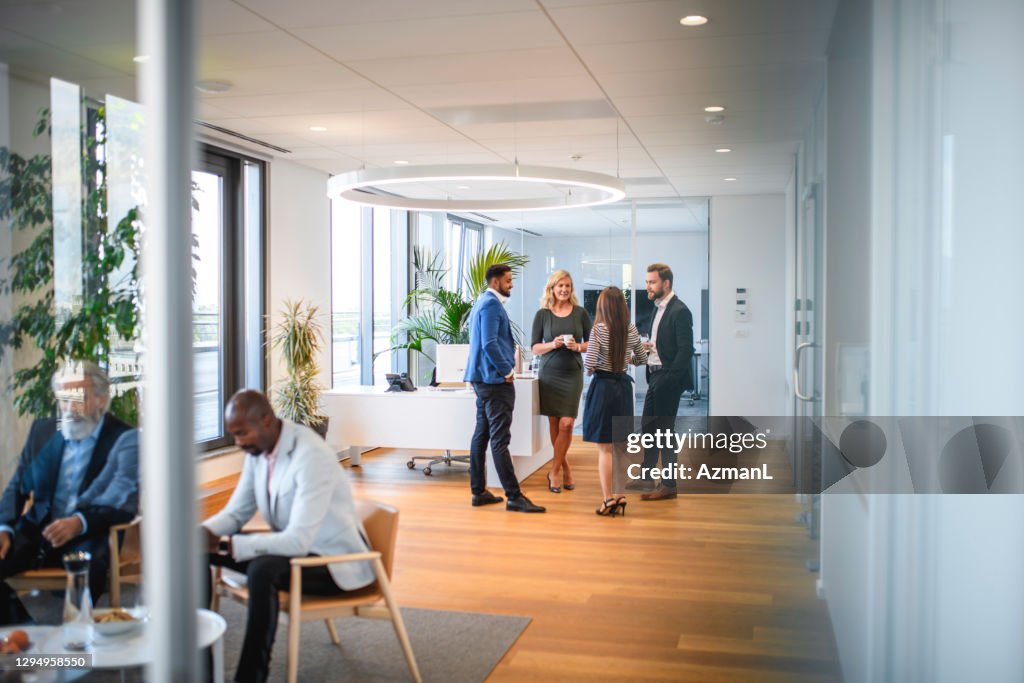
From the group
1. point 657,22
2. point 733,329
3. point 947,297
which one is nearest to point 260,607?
point 947,297

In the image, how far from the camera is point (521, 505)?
5715 millimetres

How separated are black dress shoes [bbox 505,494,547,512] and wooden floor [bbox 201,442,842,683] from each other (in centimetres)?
9

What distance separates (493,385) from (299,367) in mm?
1689

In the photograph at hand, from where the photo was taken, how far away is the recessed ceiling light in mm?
4768

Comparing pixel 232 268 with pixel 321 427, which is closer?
pixel 321 427

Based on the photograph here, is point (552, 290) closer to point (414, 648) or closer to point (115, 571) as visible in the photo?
point (414, 648)

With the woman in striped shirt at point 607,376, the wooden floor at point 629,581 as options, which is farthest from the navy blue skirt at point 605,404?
the wooden floor at point 629,581

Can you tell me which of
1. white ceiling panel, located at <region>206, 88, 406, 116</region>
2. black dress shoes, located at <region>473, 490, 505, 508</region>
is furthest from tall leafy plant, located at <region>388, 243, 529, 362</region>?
white ceiling panel, located at <region>206, 88, 406, 116</region>

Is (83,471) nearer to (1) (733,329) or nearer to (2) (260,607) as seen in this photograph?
(2) (260,607)

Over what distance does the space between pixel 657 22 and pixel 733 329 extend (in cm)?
601

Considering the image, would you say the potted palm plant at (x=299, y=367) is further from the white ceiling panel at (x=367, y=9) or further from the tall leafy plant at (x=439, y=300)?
the white ceiling panel at (x=367, y=9)

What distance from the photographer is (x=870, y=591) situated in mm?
2404

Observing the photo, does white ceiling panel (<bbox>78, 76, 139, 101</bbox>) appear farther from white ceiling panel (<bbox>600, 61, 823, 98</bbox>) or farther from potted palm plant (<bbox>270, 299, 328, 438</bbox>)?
potted palm plant (<bbox>270, 299, 328, 438</bbox>)
